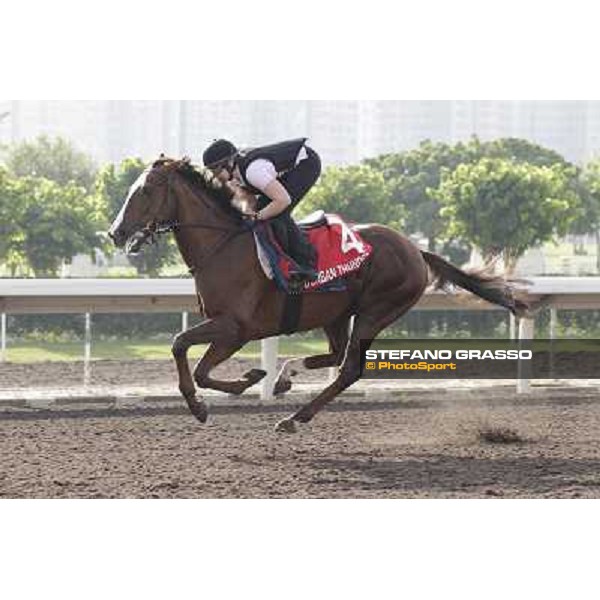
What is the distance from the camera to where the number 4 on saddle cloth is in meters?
6.92

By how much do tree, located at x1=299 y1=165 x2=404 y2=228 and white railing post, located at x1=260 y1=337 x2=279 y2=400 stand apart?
15980 mm

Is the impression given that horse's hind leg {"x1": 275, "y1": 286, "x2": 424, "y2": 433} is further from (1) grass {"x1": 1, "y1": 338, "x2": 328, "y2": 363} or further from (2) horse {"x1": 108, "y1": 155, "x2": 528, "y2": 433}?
(1) grass {"x1": 1, "y1": 338, "x2": 328, "y2": 363}

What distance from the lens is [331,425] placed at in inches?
324

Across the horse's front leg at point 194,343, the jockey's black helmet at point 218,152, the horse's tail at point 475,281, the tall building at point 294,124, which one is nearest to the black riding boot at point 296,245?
the jockey's black helmet at point 218,152

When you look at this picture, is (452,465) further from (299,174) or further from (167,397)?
(167,397)

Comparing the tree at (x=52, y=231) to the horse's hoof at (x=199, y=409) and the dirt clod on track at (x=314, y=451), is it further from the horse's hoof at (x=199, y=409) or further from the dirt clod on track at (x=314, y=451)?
the horse's hoof at (x=199, y=409)

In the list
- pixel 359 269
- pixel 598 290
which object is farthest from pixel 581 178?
pixel 359 269

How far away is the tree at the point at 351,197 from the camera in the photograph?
2558 cm

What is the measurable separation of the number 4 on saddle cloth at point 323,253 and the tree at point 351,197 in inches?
705

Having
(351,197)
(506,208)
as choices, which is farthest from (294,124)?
(506,208)

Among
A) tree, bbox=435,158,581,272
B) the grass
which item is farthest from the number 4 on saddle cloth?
tree, bbox=435,158,581,272

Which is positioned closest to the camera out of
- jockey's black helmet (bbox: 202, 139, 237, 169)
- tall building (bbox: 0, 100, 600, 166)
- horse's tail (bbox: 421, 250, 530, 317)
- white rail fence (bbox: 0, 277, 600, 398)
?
jockey's black helmet (bbox: 202, 139, 237, 169)

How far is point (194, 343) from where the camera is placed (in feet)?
21.7

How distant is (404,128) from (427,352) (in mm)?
93007
